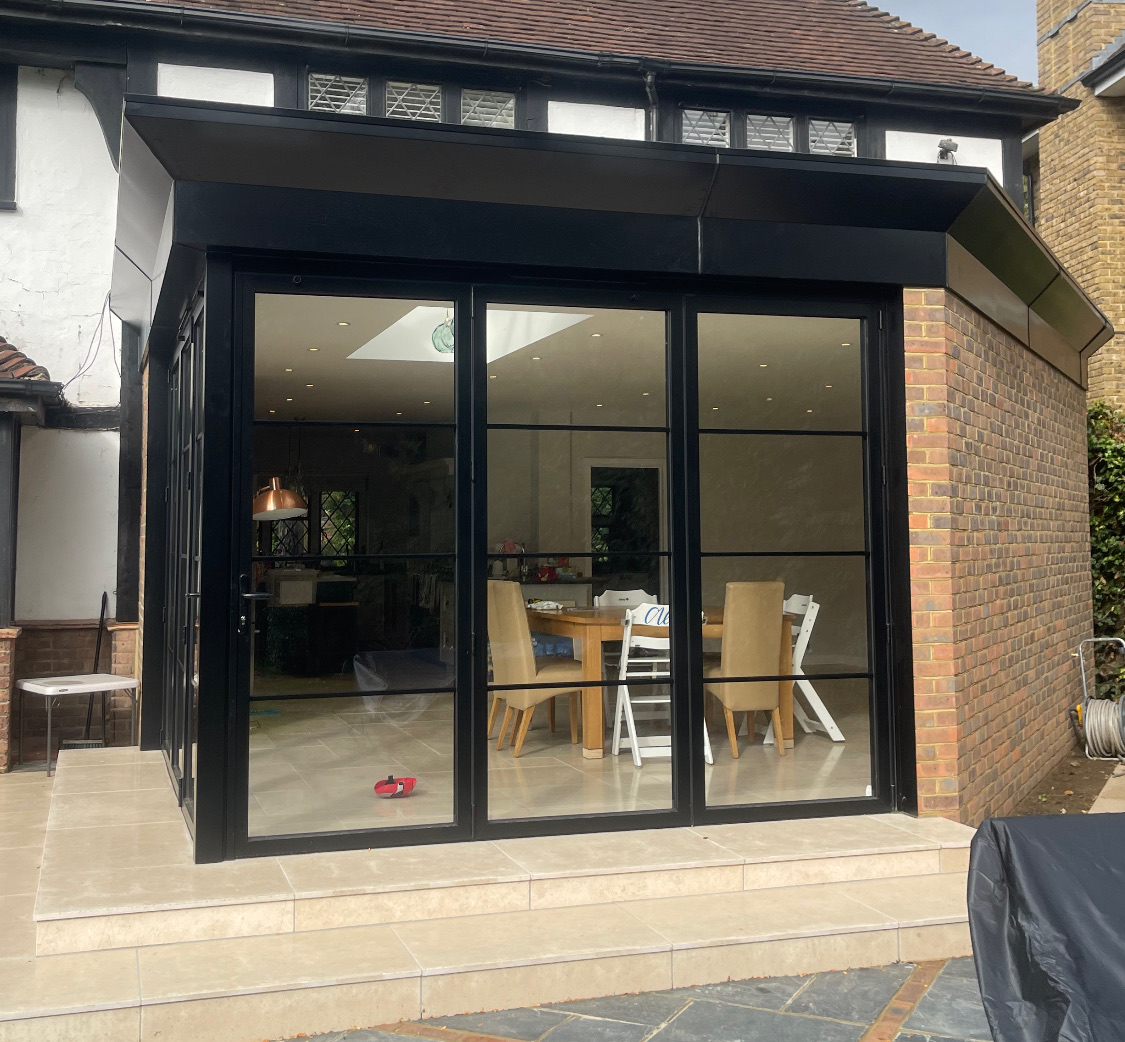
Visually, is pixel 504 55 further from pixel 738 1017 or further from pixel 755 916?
pixel 738 1017

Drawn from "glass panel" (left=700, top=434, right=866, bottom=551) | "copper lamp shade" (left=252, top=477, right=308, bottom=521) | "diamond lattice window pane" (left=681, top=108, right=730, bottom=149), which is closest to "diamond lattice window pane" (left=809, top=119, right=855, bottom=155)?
"diamond lattice window pane" (left=681, top=108, right=730, bottom=149)

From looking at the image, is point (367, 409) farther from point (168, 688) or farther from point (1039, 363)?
point (1039, 363)

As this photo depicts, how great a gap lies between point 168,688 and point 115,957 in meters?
2.96

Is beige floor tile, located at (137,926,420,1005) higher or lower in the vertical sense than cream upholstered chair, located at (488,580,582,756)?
lower

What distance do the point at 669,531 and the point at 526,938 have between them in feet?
5.63

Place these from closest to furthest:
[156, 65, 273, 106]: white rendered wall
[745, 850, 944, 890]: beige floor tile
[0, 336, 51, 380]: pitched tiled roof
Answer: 1. [745, 850, 944, 890]: beige floor tile
2. [0, 336, 51, 380]: pitched tiled roof
3. [156, 65, 273, 106]: white rendered wall

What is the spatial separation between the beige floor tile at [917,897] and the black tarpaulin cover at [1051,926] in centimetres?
187

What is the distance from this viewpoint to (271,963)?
3.26 meters

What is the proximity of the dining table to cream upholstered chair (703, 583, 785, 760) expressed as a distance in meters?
0.03

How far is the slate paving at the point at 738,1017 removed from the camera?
307 cm

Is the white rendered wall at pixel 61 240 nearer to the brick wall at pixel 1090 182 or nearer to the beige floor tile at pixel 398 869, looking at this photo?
the beige floor tile at pixel 398 869

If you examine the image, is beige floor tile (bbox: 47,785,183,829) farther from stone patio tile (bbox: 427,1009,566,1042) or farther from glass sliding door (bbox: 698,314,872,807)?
glass sliding door (bbox: 698,314,872,807)

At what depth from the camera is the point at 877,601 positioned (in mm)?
4672

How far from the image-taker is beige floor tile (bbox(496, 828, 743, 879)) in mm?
3867
